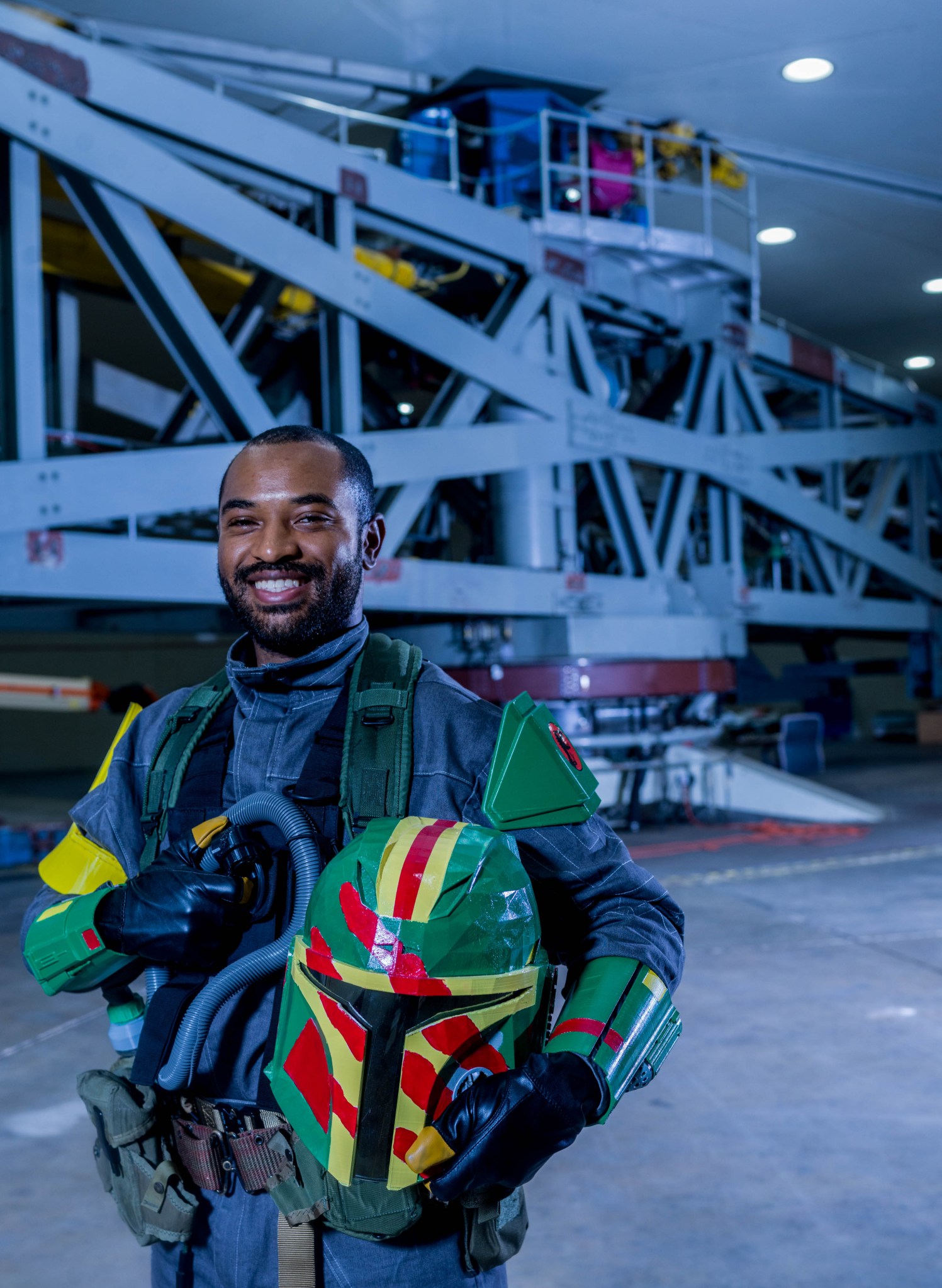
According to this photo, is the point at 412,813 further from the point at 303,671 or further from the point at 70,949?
the point at 70,949

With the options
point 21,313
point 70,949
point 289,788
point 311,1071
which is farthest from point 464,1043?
point 21,313

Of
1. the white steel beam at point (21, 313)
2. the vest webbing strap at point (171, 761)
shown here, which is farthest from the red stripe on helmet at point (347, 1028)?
the white steel beam at point (21, 313)

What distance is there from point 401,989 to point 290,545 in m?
0.65

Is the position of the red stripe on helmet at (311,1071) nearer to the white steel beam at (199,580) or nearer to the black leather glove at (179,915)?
the black leather glove at (179,915)

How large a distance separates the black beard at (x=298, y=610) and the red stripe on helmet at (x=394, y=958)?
0.49 m

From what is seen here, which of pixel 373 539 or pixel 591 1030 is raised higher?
pixel 373 539

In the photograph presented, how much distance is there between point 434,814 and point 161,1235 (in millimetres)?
691

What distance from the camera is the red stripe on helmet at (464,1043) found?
113 centimetres

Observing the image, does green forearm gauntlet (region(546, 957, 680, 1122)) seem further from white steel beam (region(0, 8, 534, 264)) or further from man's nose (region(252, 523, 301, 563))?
white steel beam (region(0, 8, 534, 264))

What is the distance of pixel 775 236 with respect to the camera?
37.4 ft

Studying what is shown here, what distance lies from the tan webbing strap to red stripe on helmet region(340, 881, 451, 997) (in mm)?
479

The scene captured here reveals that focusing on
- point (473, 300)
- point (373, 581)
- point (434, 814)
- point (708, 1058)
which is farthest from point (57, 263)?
point (434, 814)

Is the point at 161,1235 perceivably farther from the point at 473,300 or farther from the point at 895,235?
the point at 895,235

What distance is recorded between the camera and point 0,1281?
2.71m
